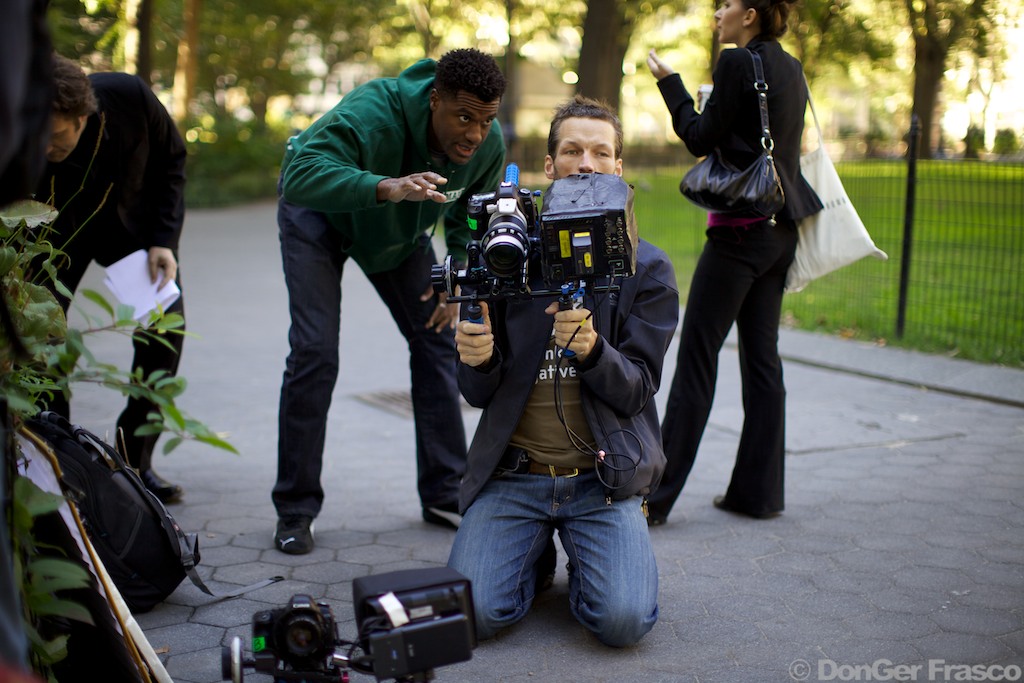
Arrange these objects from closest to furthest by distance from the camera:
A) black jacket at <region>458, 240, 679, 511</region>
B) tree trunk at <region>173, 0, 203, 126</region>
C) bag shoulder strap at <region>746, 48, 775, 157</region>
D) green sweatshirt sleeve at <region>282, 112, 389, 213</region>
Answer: black jacket at <region>458, 240, 679, 511</region>
green sweatshirt sleeve at <region>282, 112, 389, 213</region>
bag shoulder strap at <region>746, 48, 775, 157</region>
tree trunk at <region>173, 0, 203, 126</region>

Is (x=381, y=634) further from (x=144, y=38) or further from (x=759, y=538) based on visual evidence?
(x=144, y=38)

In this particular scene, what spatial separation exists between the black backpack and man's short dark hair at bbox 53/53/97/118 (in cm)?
110

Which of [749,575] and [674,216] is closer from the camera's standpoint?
[749,575]

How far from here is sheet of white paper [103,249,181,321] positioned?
4.25m

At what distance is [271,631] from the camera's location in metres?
2.33

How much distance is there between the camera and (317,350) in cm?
405

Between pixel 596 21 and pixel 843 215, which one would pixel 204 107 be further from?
pixel 843 215

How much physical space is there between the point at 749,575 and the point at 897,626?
0.62 m

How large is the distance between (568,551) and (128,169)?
248 cm

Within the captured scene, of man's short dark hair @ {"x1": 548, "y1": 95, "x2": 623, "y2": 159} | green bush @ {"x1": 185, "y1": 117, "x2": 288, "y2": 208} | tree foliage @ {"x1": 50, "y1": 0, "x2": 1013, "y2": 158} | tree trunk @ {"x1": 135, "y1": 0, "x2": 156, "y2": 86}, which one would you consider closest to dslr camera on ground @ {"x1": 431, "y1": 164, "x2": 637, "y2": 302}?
man's short dark hair @ {"x1": 548, "y1": 95, "x2": 623, "y2": 159}

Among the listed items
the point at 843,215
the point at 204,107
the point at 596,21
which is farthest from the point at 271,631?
the point at 204,107

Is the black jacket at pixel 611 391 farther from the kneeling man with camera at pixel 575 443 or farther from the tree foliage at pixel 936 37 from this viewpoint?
the tree foliage at pixel 936 37

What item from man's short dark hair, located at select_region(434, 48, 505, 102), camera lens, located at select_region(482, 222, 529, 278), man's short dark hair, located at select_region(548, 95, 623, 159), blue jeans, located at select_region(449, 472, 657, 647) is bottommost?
blue jeans, located at select_region(449, 472, 657, 647)

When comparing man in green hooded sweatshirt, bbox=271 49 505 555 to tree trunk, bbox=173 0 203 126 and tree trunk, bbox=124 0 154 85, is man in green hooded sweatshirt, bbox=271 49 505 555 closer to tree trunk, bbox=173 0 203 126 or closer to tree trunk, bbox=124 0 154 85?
tree trunk, bbox=124 0 154 85
